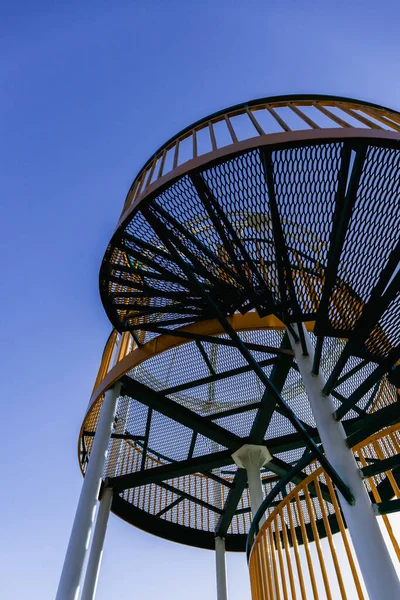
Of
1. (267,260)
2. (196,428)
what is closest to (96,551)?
(196,428)

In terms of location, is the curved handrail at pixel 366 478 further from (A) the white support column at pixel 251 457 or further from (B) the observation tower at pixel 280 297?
(A) the white support column at pixel 251 457

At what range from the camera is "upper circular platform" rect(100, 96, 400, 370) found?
139 inches

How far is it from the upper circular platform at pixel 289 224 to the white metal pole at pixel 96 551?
381 cm

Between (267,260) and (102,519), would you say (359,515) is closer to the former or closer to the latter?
(267,260)

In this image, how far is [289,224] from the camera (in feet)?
13.1

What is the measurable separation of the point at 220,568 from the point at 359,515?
6.06m

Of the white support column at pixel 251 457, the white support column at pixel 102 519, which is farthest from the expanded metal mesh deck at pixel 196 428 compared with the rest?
the white support column at pixel 251 457

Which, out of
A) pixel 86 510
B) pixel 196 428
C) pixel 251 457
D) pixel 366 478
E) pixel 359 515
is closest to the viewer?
pixel 359 515

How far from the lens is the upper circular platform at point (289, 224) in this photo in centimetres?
354

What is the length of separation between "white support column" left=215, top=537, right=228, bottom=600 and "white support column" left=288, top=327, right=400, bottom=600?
18.2 ft

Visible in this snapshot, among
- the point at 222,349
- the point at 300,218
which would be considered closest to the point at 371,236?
the point at 300,218

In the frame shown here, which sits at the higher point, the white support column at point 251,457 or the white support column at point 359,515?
the white support column at point 251,457

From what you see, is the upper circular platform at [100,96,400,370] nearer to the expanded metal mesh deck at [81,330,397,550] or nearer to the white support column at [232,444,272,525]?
the expanded metal mesh deck at [81,330,397,550]

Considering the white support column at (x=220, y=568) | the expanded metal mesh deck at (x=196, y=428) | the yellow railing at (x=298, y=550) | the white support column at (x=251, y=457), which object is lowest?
the yellow railing at (x=298, y=550)
